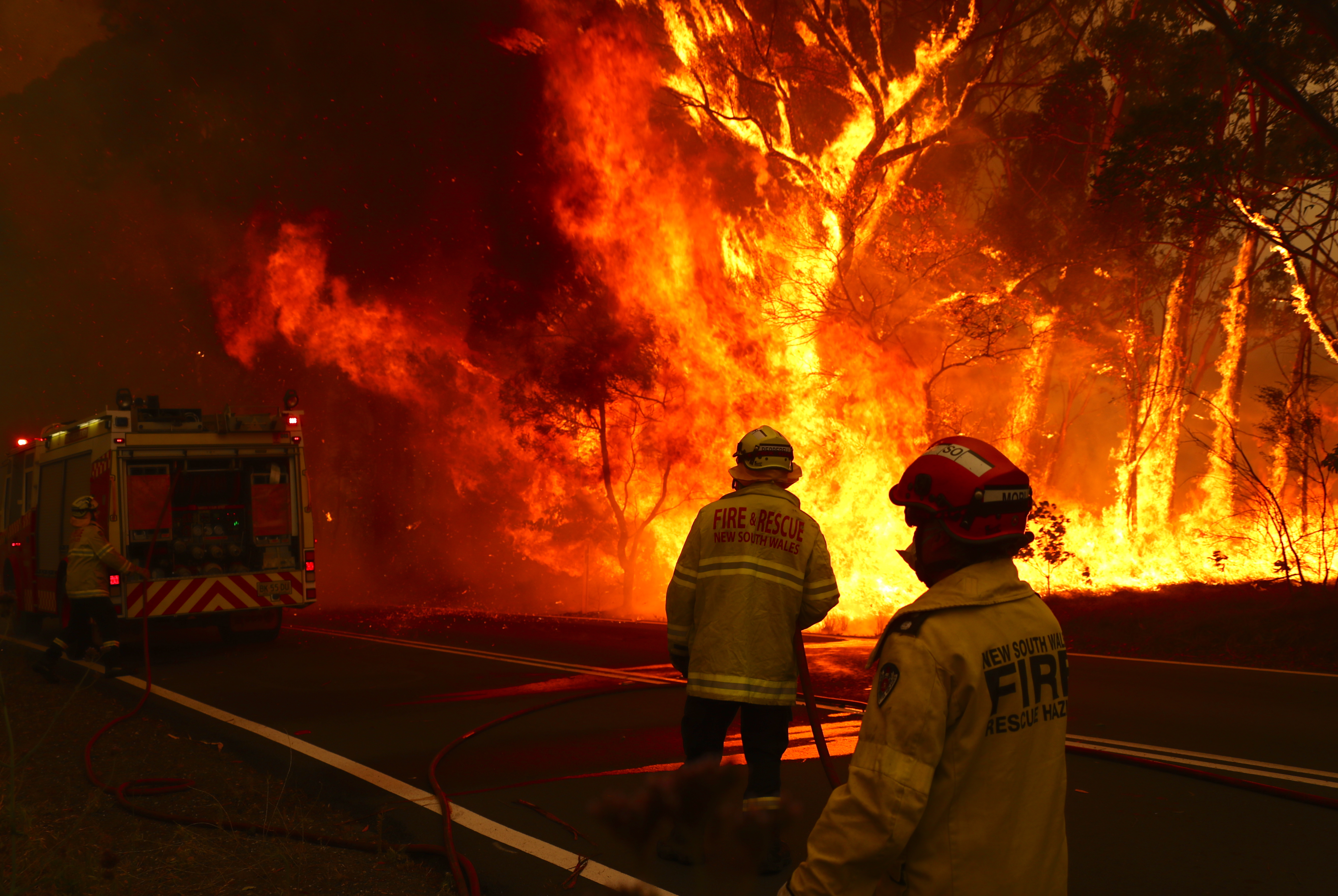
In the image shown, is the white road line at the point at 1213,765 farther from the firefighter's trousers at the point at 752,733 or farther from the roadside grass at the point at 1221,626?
A: the roadside grass at the point at 1221,626

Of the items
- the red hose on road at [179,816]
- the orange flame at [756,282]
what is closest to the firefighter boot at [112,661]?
the red hose on road at [179,816]

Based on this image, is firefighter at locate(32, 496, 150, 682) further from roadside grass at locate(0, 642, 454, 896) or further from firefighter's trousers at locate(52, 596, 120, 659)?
roadside grass at locate(0, 642, 454, 896)

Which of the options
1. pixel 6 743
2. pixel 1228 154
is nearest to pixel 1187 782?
pixel 6 743

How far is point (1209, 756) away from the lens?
5.79 m

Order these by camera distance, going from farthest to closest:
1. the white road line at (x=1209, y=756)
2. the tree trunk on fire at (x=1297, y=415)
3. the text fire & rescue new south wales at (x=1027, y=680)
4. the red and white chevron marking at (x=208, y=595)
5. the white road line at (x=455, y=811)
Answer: the tree trunk on fire at (x=1297, y=415)
the red and white chevron marking at (x=208, y=595)
the white road line at (x=1209, y=756)
the white road line at (x=455, y=811)
the text fire & rescue new south wales at (x=1027, y=680)

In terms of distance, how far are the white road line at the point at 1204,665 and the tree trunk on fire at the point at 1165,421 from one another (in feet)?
33.9

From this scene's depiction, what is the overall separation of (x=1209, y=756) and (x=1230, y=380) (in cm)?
1587

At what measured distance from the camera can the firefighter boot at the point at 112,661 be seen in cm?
937

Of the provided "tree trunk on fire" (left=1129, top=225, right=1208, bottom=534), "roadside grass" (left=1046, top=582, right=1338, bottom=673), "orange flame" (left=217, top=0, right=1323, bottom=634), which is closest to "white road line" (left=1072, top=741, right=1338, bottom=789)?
"roadside grass" (left=1046, top=582, right=1338, bottom=673)

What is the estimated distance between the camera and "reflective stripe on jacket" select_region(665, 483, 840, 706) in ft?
12.7

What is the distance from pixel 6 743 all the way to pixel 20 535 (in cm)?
825

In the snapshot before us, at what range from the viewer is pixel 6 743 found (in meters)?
7.00

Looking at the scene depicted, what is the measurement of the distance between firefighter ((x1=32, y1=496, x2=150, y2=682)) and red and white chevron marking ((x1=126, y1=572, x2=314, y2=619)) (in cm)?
95

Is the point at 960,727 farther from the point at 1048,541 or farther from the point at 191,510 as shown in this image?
the point at 1048,541
